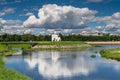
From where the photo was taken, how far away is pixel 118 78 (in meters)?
50.7

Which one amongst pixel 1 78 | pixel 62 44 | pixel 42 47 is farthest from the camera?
pixel 62 44

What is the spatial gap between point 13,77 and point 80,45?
14997cm

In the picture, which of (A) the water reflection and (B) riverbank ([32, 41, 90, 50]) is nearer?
(A) the water reflection

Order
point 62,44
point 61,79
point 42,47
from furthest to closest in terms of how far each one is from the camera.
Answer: point 62,44
point 42,47
point 61,79

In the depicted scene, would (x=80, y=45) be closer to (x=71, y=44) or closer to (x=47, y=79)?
(x=71, y=44)

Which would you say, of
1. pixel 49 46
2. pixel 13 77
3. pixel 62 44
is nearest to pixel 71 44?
pixel 62 44

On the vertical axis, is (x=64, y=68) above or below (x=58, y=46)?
above

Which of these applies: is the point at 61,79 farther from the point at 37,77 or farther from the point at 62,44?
the point at 62,44

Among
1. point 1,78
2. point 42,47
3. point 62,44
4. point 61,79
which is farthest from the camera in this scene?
point 62,44

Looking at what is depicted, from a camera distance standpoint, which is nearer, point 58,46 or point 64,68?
point 64,68

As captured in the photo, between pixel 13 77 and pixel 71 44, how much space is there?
145893mm

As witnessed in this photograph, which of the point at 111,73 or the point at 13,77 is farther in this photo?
the point at 111,73

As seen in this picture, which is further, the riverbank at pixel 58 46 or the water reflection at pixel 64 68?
the riverbank at pixel 58 46

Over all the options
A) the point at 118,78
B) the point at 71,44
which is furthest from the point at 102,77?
the point at 71,44
